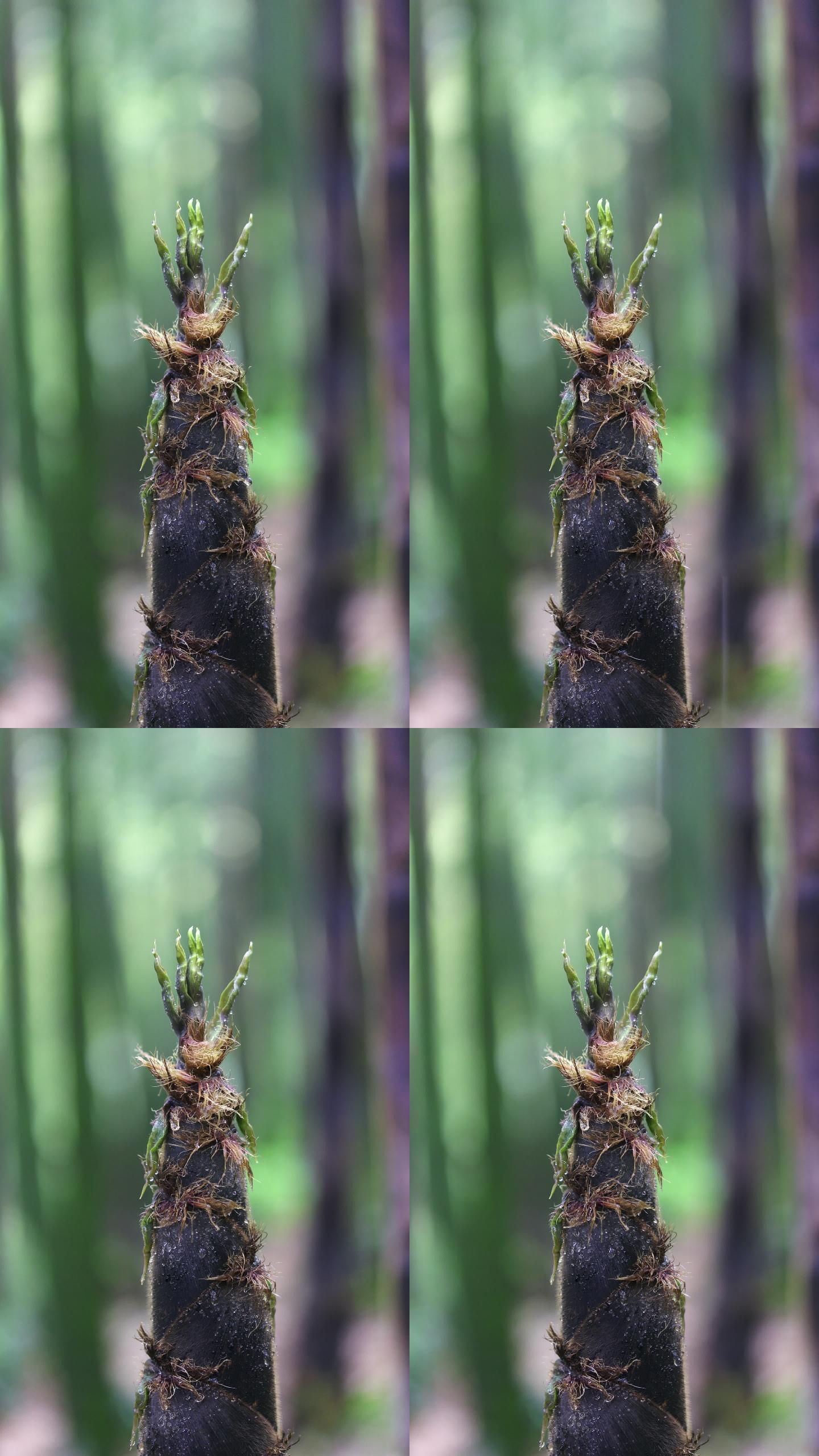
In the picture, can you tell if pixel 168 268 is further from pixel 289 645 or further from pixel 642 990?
pixel 642 990

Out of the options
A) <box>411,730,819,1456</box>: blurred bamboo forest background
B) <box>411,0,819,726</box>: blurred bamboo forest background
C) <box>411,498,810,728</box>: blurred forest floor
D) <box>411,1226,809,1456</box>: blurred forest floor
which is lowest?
<box>411,1226,809,1456</box>: blurred forest floor

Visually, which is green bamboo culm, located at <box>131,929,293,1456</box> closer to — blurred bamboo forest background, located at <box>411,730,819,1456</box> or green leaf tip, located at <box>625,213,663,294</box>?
blurred bamboo forest background, located at <box>411,730,819,1456</box>

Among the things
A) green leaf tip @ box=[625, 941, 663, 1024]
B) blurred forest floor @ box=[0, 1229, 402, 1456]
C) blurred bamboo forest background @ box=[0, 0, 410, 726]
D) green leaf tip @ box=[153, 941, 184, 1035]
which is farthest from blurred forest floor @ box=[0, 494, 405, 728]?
blurred forest floor @ box=[0, 1229, 402, 1456]

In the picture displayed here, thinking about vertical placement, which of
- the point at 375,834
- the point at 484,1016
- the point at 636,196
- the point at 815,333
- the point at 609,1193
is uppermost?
the point at 636,196

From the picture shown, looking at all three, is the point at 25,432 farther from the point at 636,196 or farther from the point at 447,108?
the point at 636,196

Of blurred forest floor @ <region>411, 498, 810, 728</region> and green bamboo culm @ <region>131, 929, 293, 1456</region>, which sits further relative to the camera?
blurred forest floor @ <region>411, 498, 810, 728</region>

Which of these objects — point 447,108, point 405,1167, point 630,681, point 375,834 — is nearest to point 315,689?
point 375,834
